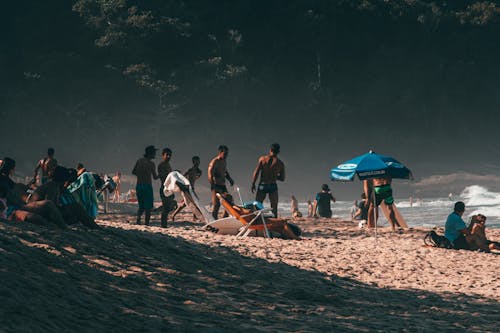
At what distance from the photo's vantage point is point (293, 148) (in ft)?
194

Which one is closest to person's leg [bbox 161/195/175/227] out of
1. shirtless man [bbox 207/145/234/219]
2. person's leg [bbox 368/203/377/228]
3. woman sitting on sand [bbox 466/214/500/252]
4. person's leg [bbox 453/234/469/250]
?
shirtless man [bbox 207/145/234/219]

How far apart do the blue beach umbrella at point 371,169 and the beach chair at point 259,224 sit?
144cm

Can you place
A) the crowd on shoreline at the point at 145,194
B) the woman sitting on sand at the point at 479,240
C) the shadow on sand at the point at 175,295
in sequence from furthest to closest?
the woman sitting on sand at the point at 479,240 < the crowd on shoreline at the point at 145,194 < the shadow on sand at the point at 175,295

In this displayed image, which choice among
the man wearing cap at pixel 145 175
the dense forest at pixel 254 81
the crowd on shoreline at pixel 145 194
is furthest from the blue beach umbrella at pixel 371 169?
the dense forest at pixel 254 81

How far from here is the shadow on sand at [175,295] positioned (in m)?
6.23

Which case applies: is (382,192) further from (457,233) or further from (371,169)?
(457,233)

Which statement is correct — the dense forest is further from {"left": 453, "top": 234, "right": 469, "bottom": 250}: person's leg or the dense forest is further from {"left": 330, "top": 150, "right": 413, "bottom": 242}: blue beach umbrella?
{"left": 453, "top": 234, "right": 469, "bottom": 250}: person's leg

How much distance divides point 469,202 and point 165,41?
23.5m

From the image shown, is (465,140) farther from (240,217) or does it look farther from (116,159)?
(240,217)

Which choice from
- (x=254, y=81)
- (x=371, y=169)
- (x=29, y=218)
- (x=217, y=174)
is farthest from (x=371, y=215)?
(x=254, y=81)

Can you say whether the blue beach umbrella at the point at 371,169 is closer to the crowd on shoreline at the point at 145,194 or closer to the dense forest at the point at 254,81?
the crowd on shoreline at the point at 145,194

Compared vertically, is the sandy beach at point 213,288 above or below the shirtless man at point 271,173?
below

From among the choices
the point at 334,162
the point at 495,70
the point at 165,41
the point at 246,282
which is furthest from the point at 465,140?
the point at 246,282

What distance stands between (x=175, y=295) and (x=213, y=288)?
0.62m
